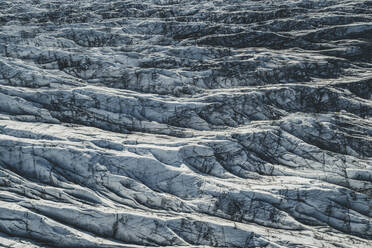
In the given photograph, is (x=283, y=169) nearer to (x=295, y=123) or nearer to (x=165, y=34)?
(x=295, y=123)

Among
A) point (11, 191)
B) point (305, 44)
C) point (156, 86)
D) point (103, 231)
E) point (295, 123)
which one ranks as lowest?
point (103, 231)

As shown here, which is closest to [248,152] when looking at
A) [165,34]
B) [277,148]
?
[277,148]

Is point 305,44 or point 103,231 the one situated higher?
point 305,44

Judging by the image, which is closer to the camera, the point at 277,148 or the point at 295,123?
the point at 277,148

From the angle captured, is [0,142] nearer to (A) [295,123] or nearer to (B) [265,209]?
(B) [265,209]

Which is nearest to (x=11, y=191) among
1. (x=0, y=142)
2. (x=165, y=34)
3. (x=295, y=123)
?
(x=0, y=142)

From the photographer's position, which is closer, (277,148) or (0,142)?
(0,142)

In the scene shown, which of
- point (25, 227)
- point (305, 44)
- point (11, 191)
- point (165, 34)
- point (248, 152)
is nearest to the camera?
point (25, 227)

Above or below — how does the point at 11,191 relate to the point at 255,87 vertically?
below

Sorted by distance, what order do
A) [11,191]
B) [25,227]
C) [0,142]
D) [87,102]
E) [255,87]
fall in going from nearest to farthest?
[25,227] < [11,191] < [0,142] < [87,102] < [255,87]
